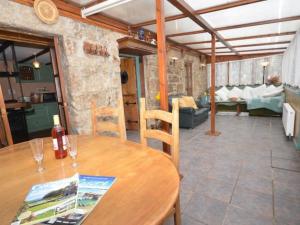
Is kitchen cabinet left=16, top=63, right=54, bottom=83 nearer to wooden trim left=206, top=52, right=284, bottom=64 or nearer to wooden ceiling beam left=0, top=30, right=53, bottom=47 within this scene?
wooden ceiling beam left=0, top=30, right=53, bottom=47

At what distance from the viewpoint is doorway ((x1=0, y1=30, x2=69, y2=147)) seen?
2369mm

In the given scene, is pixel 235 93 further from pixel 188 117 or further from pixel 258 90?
pixel 188 117

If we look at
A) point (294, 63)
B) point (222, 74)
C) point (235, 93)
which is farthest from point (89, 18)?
point (222, 74)

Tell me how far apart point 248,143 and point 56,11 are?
3.81 m

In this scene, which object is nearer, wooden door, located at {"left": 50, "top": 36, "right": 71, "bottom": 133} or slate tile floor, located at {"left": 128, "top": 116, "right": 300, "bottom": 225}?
slate tile floor, located at {"left": 128, "top": 116, "right": 300, "bottom": 225}

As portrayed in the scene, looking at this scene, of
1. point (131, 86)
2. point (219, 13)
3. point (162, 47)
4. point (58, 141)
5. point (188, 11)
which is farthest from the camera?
point (131, 86)

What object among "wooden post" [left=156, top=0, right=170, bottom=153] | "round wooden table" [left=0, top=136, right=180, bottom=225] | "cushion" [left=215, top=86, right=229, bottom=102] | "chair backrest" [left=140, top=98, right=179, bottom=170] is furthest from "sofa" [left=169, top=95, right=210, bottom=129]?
"round wooden table" [left=0, top=136, right=180, bottom=225]

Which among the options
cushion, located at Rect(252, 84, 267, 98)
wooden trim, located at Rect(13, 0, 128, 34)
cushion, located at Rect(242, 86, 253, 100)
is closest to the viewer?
wooden trim, located at Rect(13, 0, 128, 34)

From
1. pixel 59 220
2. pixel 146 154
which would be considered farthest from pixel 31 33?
pixel 59 220

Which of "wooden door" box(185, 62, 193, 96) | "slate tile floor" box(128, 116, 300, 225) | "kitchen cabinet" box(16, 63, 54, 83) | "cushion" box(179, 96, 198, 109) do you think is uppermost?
"kitchen cabinet" box(16, 63, 54, 83)

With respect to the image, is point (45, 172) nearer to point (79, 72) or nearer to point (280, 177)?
point (79, 72)

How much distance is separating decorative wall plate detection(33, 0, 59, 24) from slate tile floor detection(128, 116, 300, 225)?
8.67 ft

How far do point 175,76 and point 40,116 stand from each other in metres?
4.38

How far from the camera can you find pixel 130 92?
452 cm
